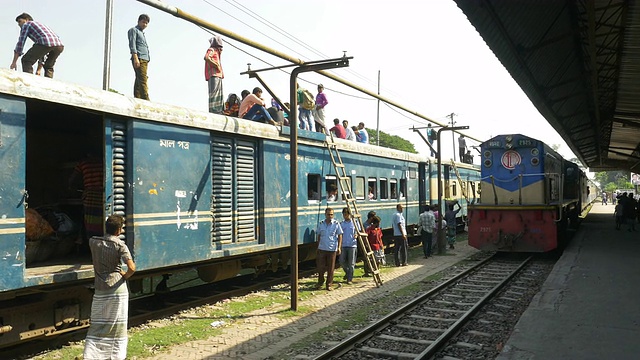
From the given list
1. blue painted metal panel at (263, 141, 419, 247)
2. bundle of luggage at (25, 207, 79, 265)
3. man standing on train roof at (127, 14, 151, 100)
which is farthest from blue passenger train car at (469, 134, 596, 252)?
bundle of luggage at (25, 207, 79, 265)

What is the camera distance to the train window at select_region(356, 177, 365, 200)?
532 inches

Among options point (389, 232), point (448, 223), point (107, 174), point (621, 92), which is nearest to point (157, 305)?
point (107, 174)

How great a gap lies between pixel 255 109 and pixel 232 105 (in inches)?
67.0

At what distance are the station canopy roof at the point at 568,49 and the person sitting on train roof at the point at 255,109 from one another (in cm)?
459

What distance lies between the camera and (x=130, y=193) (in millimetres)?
7059

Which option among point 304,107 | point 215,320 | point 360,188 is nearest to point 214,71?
point 304,107

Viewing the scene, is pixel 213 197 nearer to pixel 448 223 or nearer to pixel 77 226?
pixel 77 226

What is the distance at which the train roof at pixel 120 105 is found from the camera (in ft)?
19.0

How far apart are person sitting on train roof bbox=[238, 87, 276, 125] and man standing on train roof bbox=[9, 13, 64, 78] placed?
404 cm

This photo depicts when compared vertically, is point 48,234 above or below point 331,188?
below

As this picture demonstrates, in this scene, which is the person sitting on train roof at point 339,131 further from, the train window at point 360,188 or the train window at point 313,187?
the train window at point 313,187

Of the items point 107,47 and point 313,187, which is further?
point 107,47

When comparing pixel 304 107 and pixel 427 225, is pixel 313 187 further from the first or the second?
pixel 427 225

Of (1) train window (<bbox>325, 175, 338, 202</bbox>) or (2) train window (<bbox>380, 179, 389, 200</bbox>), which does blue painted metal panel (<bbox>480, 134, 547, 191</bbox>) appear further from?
(1) train window (<bbox>325, 175, 338, 202</bbox>)
